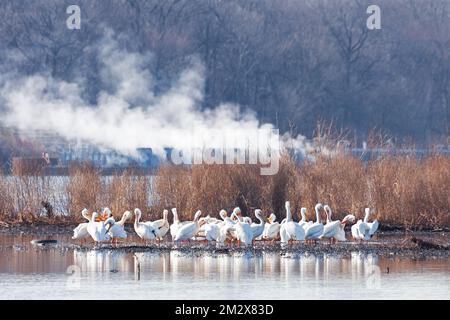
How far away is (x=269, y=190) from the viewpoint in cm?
2434

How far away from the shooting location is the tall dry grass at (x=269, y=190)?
78.1 feet

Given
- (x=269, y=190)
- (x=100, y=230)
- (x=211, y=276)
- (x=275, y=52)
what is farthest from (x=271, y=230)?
(x=275, y=52)

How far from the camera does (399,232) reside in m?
23.1

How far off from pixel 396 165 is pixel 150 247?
5936 millimetres

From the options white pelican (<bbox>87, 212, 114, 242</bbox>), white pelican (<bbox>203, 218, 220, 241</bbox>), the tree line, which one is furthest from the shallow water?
the tree line

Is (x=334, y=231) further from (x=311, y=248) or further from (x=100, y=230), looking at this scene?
(x=100, y=230)

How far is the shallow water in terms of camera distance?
53.3 ft

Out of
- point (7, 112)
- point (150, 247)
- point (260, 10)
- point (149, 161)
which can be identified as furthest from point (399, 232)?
point (260, 10)

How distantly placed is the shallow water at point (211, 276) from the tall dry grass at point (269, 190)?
4050 millimetres

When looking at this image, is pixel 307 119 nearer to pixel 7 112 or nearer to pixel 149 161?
pixel 7 112

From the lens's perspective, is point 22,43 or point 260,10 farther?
point 260,10

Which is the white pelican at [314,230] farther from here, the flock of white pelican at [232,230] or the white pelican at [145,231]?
the white pelican at [145,231]

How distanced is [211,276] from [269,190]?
22.4 ft
